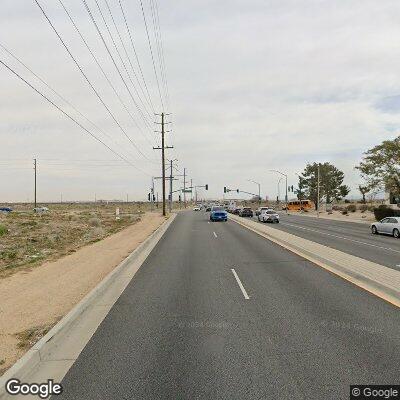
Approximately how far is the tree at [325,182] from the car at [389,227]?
6585 cm

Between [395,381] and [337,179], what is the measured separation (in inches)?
3980

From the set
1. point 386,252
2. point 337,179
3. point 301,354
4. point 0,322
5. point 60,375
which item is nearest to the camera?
point 60,375

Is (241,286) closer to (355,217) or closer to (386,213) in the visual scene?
(386,213)

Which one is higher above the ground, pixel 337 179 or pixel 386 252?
A: pixel 337 179

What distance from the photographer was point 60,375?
17.5ft

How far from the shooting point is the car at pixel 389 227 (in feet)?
93.7

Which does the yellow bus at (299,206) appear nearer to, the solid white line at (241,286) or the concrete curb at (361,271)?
the concrete curb at (361,271)

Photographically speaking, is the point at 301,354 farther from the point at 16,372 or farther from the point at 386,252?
the point at 386,252

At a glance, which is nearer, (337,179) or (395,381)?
(395,381)

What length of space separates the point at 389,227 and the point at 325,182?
71506 mm

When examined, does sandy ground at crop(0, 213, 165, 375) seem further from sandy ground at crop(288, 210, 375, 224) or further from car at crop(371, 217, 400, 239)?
sandy ground at crop(288, 210, 375, 224)

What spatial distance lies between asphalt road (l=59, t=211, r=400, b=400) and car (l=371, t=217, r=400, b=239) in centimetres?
1981

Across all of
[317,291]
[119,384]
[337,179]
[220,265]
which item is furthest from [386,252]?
[337,179]

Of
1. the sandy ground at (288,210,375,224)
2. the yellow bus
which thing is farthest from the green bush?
the yellow bus
